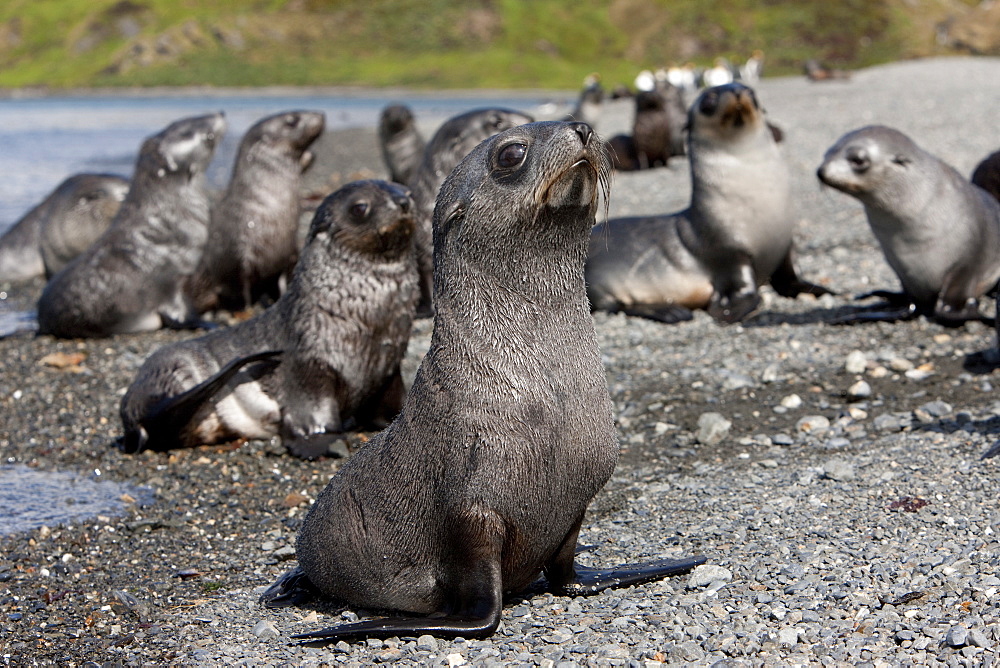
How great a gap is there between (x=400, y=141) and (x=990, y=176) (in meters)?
6.98

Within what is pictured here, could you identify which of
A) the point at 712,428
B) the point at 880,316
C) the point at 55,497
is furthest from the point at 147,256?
the point at 880,316

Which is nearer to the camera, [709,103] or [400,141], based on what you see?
[709,103]

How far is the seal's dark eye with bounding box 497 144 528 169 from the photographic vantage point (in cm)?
323

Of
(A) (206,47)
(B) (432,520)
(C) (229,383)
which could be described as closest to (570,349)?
(B) (432,520)

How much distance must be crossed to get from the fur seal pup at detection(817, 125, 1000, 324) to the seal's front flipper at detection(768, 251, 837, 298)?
36.9 inches

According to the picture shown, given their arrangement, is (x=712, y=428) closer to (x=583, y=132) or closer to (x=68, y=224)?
(x=583, y=132)

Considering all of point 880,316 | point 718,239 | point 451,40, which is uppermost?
point 451,40

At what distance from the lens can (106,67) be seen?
72.4m

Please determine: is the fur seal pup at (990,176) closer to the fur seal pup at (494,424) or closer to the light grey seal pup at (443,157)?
the light grey seal pup at (443,157)

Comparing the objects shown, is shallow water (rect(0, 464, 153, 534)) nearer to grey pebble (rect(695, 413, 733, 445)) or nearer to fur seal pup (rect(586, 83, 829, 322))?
grey pebble (rect(695, 413, 733, 445))

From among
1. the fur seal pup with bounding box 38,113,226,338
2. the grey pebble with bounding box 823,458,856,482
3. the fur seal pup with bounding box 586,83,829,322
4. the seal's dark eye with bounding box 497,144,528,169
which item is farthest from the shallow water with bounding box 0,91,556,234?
the seal's dark eye with bounding box 497,144,528,169

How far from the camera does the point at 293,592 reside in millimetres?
3766

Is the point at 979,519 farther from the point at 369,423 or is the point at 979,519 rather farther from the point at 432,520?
the point at 369,423

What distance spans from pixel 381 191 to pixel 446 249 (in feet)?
7.64
